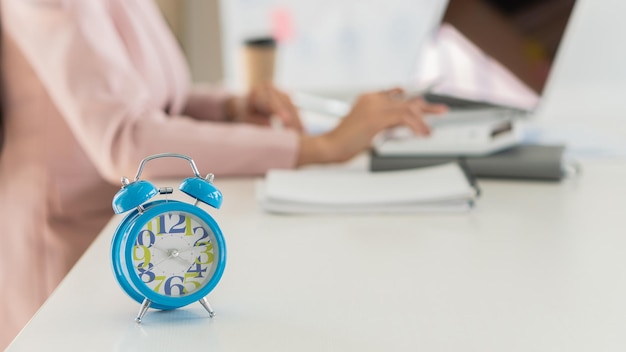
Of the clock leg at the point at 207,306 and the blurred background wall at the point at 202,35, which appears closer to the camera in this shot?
the clock leg at the point at 207,306

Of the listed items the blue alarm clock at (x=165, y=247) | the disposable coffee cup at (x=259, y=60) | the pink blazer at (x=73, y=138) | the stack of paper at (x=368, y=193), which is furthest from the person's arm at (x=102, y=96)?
the disposable coffee cup at (x=259, y=60)

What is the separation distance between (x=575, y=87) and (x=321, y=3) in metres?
1.44

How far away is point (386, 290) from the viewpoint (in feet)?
2.43

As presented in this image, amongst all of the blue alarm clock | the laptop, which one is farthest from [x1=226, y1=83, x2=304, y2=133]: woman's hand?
the blue alarm clock

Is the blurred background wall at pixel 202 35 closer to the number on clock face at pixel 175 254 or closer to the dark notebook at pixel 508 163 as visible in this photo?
the dark notebook at pixel 508 163

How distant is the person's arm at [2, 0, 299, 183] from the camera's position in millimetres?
1129

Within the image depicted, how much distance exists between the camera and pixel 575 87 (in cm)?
212

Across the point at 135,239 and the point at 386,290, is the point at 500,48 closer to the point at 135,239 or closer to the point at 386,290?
the point at 386,290

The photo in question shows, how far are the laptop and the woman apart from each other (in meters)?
0.08

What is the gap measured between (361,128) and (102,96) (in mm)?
380

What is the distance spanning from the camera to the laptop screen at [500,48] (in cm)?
155

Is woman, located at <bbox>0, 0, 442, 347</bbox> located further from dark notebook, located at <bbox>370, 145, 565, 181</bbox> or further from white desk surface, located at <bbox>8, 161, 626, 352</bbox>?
white desk surface, located at <bbox>8, 161, 626, 352</bbox>

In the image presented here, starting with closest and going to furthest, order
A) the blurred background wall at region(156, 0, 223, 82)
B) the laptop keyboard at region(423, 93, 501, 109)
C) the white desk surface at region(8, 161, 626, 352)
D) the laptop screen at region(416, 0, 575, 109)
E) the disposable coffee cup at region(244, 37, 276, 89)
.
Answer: the white desk surface at region(8, 161, 626, 352)
the laptop screen at region(416, 0, 575, 109)
the laptop keyboard at region(423, 93, 501, 109)
the disposable coffee cup at region(244, 37, 276, 89)
the blurred background wall at region(156, 0, 223, 82)

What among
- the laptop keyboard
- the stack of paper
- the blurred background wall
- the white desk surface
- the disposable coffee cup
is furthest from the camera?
the blurred background wall
